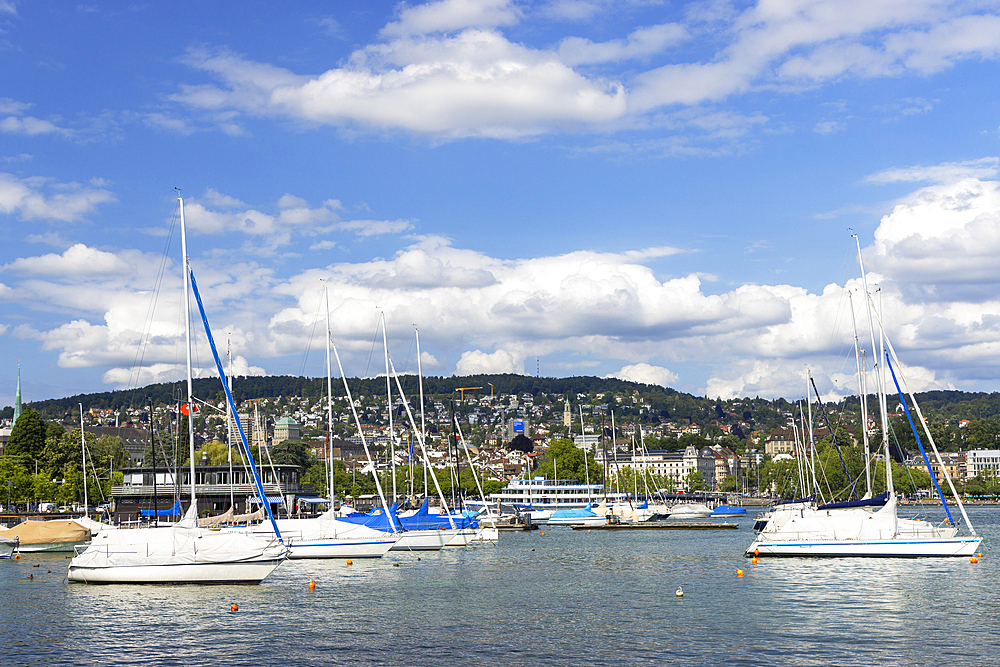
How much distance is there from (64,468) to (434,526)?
2915 inches

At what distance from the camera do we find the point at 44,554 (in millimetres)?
66188

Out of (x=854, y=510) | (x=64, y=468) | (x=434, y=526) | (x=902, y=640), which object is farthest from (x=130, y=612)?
(x=64, y=468)

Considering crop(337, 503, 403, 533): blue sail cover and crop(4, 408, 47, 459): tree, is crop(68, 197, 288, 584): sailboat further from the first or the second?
crop(4, 408, 47, 459): tree

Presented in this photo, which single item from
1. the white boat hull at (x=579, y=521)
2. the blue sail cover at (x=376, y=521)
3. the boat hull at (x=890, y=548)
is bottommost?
the white boat hull at (x=579, y=521)

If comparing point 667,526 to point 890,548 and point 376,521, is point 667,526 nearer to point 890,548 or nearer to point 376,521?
point 376,521

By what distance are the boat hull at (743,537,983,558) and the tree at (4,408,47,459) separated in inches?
3937

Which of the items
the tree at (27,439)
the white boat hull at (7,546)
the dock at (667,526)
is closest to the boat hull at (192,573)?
the white boat hull at (7,546)

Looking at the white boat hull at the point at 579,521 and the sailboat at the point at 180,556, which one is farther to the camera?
the white boat hull at the point at 579,521

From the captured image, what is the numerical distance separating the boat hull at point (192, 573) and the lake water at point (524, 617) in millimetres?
409

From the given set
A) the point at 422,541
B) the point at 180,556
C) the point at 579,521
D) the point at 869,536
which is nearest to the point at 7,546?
the point at 422,541

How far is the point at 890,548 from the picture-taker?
50.4 metres

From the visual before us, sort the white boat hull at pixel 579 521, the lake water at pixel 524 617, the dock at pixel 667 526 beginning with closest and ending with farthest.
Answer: the lake water at pixel 524 617
the dock at pixel 667 526
the white boat hull at pixel 579 521

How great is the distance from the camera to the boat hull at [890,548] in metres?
50.3

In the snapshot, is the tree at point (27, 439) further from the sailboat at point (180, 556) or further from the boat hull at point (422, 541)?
the sailboat at point (180, 556)
